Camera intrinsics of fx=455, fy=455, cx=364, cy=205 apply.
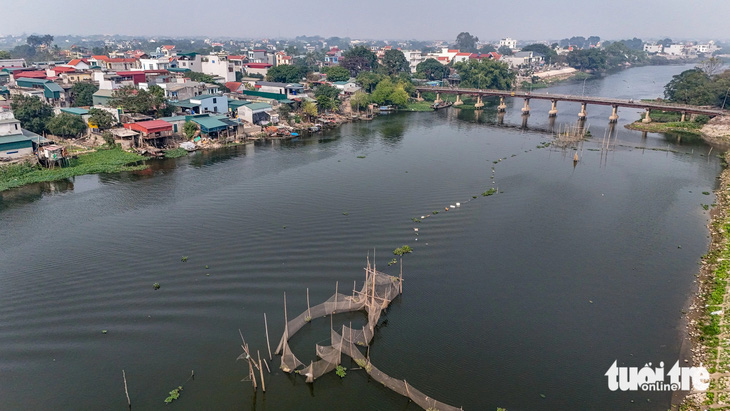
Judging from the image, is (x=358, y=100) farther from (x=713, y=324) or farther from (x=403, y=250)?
(x=713, y=324)

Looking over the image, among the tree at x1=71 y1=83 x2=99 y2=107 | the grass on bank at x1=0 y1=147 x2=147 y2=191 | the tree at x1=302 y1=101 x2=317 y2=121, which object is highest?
the tree at x1=71 y1=83 x2=99 y2=107

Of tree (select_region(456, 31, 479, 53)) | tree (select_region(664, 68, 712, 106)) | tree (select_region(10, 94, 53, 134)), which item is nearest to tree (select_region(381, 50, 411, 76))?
tree (select_region(664, 68, 712, 106))

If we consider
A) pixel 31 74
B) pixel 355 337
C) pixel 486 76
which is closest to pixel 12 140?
pixel 355 337

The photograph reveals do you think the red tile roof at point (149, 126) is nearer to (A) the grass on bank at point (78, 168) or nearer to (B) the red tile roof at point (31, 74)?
(A) the grass on bank at point (78, 168)

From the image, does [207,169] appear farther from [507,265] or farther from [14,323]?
[507,265]

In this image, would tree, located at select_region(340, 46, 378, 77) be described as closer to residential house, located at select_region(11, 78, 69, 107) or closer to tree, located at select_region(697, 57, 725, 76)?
residential house, located at select_region(11, 78, 69, 107)

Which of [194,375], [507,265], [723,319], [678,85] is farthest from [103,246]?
[678,85]
